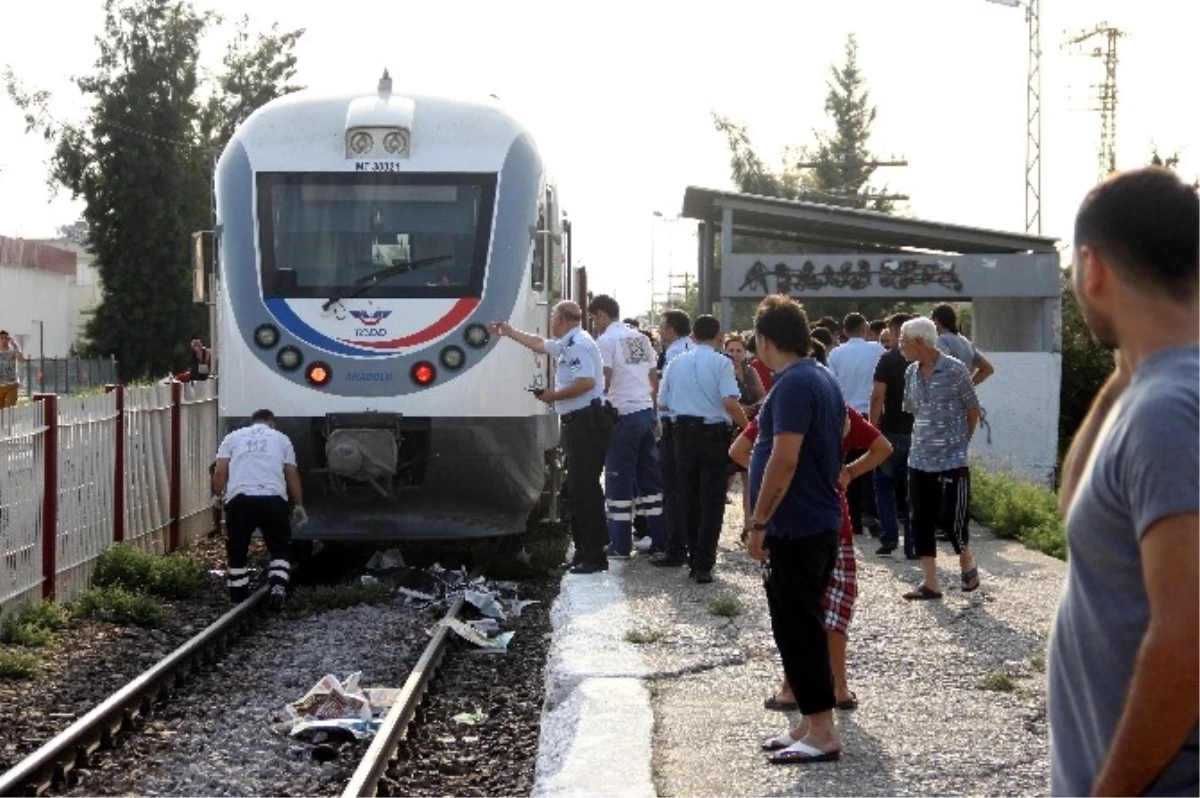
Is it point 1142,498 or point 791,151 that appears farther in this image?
point 791,151

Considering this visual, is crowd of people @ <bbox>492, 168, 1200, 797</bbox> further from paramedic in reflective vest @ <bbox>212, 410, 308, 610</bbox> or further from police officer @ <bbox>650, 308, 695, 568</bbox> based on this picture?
paramedic in reflective vest @ <bbox>212, 410, 308, 610</bbox>

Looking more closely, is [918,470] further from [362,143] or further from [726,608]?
[362,143]

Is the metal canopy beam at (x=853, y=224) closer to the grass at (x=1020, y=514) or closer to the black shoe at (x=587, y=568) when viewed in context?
the grass at (x=1020, y=514)

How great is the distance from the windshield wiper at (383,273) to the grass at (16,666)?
12.3 ft

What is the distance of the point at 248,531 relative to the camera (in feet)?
42.0

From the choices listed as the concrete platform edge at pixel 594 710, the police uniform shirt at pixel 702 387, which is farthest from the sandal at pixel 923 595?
the police uniform shirt at pixel 702 387

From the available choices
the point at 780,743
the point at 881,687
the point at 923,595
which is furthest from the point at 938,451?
the point at 780,743

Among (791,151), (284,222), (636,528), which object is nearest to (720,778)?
(284,222)

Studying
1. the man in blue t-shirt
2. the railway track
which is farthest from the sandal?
the man in blue t-shirt

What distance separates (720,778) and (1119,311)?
4.36 metres

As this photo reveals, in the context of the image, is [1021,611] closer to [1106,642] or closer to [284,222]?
[284,222]

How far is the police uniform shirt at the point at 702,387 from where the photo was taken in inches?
509

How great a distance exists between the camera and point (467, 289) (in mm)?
13305

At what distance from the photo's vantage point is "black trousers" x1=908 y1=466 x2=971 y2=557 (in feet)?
38.0
